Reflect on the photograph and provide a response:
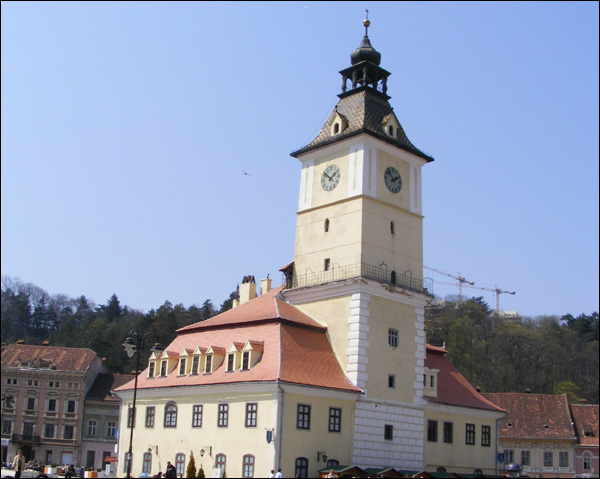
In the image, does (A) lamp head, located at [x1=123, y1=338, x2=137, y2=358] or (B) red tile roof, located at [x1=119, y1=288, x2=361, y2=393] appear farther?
(B) red tile roof, located at [x1=119, y1=288, x2=361, y2=393]

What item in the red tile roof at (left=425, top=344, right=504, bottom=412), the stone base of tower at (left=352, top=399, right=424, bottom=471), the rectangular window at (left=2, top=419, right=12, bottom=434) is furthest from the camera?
the rectangular window at (left=2, top=419, right=12, bottom=434)

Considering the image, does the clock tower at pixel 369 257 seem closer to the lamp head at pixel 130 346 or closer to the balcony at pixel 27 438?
the lamp head at pixel 130 346

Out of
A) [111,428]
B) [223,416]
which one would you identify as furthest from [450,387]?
[111,428]

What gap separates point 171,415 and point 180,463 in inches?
108

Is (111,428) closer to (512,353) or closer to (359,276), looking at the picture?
(359,276)

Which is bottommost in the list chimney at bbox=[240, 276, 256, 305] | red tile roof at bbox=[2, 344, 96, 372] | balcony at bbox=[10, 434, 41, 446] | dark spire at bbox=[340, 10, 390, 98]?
balcony at bbox=[10, 434, 41, 446]

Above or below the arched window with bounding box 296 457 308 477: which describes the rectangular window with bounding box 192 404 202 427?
above

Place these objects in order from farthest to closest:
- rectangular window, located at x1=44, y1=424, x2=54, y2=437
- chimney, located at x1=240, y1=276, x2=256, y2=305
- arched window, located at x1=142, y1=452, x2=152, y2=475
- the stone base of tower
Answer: rectangular window, located at x1=44, y1=424, x2=54, y2=437 < chimney, located at x1=240, y1=276, x2=256, y2=305 < arched window, located at x1=142, y1=452, x2=152, y2=475 < the stone base of tower

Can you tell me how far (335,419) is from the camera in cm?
3888

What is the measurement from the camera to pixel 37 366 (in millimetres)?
77125

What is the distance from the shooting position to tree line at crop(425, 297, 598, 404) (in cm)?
9644

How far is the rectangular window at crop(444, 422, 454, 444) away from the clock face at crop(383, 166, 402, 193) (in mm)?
14209

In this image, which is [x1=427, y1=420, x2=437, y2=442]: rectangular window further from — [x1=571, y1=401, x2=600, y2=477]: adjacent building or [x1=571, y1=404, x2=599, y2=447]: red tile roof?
[x1=571, y1=404, x2=599, y2=447]: red tile roof

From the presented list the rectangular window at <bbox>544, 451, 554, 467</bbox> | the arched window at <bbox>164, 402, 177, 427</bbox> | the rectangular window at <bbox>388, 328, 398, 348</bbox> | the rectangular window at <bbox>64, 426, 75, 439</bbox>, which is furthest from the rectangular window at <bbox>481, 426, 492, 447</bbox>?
the rectangular window at <bbox>64, 426, 75, 439</bbox>
